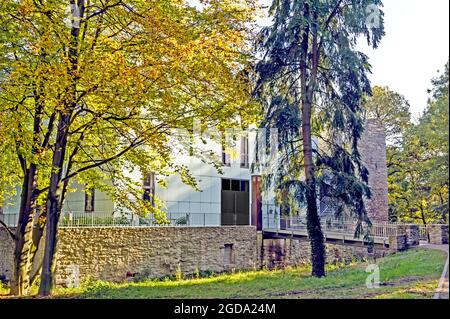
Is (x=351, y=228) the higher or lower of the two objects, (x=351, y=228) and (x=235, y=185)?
the lower

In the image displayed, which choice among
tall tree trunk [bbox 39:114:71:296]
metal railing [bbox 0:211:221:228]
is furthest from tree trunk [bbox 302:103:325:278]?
tall tree trunk [bbox 39:114:71:296]

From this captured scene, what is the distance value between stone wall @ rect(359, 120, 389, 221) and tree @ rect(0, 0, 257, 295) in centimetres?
163

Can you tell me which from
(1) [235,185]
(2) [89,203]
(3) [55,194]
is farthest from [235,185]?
(3) [55,194]

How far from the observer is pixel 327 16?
5855 millimetres

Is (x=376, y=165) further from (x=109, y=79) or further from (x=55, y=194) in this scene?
(x=55, y=194)

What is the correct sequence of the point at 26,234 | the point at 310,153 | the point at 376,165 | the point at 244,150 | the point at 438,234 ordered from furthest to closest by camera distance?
1. the point at 244,150
2. the point at 26,234
3. the point at 310,153
4. the point at 376,165
5. the point at 438,234

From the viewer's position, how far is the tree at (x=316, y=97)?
19.2 feet

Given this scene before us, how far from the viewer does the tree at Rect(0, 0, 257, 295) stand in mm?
5289

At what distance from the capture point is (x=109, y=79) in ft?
17.6

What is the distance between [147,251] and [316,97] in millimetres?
4754

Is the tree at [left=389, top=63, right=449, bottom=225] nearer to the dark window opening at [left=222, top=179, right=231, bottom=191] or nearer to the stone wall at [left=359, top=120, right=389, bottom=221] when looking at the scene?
the stone wall at [left=359, top=120, right=389, bottom=221]
